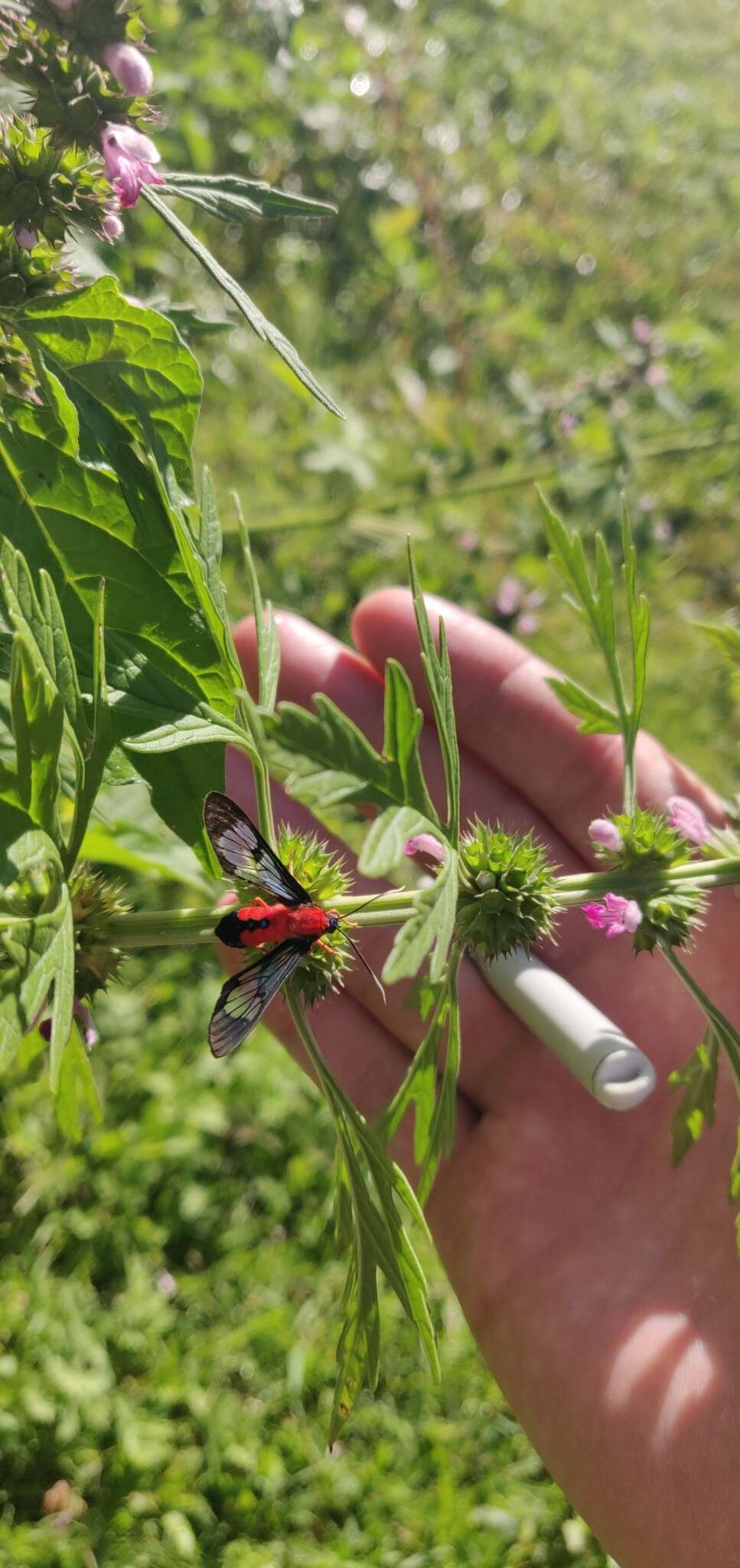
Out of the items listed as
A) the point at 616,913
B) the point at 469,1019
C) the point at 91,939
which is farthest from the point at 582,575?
the point at 469,1019

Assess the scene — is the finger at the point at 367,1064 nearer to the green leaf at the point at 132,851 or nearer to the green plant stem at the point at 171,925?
the green leaf at the point at 132,851

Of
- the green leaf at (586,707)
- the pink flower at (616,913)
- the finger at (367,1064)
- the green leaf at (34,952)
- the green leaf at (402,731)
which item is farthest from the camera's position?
the finger at (367,1064)

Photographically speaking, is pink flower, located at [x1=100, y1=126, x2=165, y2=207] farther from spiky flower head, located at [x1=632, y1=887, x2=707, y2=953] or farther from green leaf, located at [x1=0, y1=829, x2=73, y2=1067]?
spiky flower head, located at [x1=632, y1=887, x2=707, y2=953]

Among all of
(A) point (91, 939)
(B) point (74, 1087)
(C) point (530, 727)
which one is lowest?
(B) point (74, 1087)

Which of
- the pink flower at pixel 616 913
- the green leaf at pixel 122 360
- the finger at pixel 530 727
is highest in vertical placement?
the finger at pixel 530 727

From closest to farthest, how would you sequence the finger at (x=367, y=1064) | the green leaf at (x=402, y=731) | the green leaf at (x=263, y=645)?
the green leaf at (x=402, y=731), the green leaf at (x=263, y=645), the finger at (x=367, y=1064)

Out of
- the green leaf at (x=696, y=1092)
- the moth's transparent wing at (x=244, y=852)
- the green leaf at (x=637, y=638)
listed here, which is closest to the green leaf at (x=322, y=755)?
the moth's transparent wing at (x=244, y=852)

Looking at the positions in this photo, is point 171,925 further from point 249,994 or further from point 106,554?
point 106,554
